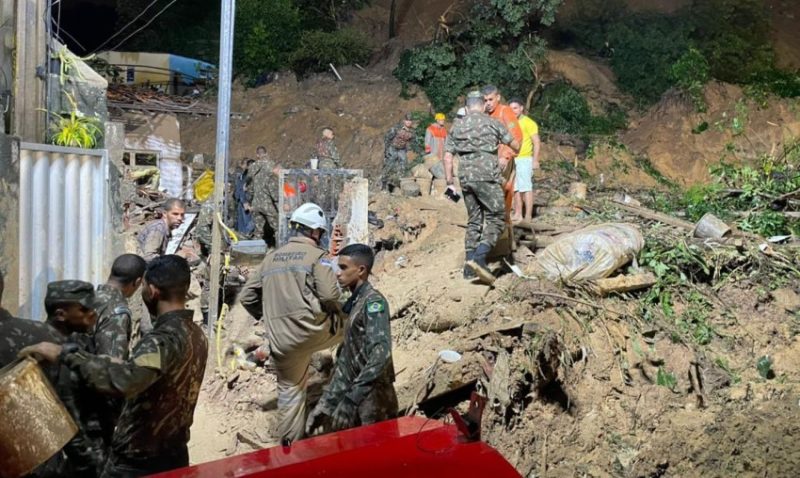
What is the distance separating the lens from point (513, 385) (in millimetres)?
6371

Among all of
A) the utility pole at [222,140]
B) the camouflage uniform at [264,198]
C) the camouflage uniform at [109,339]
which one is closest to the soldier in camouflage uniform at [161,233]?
the utility pole at [222,140]

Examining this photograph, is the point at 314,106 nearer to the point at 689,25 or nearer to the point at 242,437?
the point at 689,25

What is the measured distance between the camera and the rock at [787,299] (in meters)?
7.58

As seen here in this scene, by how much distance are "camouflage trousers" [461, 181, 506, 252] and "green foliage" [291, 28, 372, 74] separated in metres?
15.7

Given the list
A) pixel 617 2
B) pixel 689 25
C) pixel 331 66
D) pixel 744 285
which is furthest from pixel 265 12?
pixel 744 285

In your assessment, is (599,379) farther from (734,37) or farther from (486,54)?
(734,37)

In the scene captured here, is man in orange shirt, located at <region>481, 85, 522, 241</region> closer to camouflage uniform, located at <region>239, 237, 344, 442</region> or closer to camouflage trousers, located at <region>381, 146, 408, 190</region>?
camouflage uniform, located at <region>239, 237, 344, 442</region>

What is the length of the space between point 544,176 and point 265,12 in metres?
10.9

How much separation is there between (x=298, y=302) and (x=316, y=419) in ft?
3.48

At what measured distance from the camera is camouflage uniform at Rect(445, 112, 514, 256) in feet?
25.1

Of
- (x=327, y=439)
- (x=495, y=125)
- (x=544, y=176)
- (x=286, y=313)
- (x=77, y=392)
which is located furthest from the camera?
(x=544, y=176)

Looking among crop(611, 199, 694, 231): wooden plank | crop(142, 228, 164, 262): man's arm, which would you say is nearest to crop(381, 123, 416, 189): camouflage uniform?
crop(611, 199, 694, 231): wooden plank

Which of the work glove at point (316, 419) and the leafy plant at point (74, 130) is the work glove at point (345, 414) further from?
the leafy plant at point (74, 130)

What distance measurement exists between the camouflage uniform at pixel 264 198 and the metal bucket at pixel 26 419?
9286 mm
